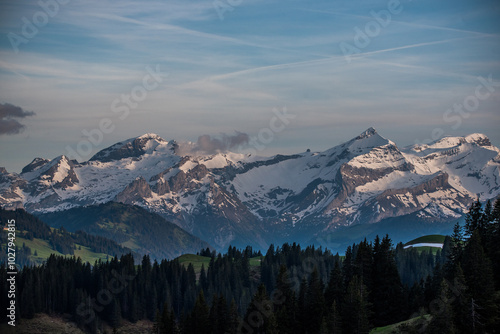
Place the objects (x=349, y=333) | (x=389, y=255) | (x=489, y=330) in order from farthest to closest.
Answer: (x=389, y=255)
(x=349, y=333)
(x=489, y=330)

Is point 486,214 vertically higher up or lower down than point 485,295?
higher up

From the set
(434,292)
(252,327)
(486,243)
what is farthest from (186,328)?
(486,243)

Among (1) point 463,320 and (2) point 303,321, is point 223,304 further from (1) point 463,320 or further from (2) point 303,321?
(1) point 463,320

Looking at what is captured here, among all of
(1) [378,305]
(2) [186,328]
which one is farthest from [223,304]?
(1) [378,305]

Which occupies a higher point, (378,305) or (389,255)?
(389,255)

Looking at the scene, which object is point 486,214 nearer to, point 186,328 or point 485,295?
point 485,295

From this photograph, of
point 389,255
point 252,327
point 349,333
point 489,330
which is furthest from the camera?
point 389,255

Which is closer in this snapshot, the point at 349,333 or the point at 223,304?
the point at 349,333

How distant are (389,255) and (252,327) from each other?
1146 inches

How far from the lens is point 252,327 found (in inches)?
5335

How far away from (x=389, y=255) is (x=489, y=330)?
41133mm

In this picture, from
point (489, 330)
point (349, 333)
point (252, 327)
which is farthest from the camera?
point (252, 327)

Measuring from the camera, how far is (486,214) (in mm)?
136500

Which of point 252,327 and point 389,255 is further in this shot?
point 389,255
